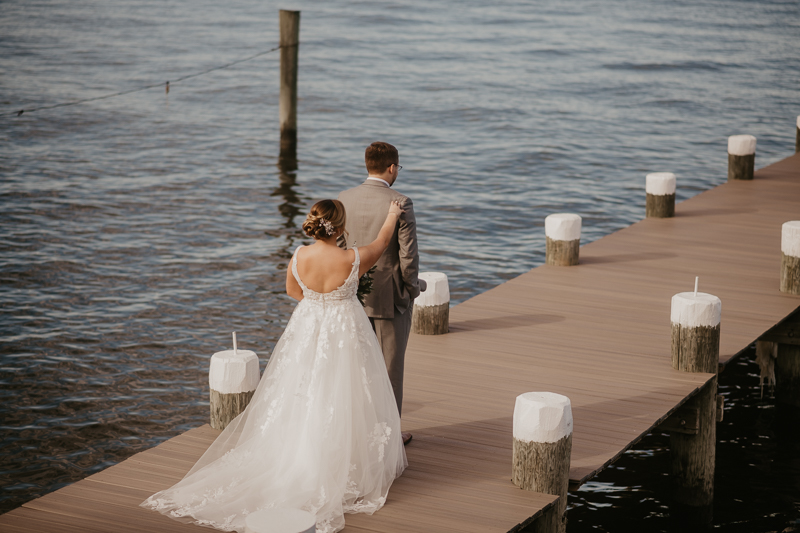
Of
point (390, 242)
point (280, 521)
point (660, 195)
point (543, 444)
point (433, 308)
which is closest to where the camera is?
point (280, 521)

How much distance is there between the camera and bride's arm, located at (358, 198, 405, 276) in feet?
21.5

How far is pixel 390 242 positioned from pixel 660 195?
8.94 metres

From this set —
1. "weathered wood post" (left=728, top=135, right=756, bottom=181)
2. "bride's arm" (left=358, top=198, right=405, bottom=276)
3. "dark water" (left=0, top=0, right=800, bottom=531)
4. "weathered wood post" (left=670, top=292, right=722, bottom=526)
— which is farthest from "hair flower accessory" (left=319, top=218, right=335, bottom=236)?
"weathered wood post" (left=728, top=135, right=756, bottom=181)

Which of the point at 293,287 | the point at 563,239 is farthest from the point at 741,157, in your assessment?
the point at 293,287

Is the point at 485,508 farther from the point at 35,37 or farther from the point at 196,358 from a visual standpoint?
the point at 35,37

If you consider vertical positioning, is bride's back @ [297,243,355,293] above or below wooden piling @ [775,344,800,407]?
above

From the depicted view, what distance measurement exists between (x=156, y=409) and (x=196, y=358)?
148 cm

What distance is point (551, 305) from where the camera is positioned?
1127cm

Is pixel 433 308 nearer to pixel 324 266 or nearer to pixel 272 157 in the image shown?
pixel 324 266

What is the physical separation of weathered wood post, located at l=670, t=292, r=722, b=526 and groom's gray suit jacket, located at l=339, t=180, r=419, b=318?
10.4 feet

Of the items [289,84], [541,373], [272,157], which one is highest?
[289,84]

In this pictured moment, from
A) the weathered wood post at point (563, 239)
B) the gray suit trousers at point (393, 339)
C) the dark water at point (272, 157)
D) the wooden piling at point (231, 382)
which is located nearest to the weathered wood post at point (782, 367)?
the dark water at point (272, 157)

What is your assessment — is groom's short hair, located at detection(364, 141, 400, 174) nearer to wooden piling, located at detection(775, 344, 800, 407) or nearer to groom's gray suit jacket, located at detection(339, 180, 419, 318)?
groom's gray suit jacket, located at detection(339, 180, 419, 318)

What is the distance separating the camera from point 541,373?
9227mm
